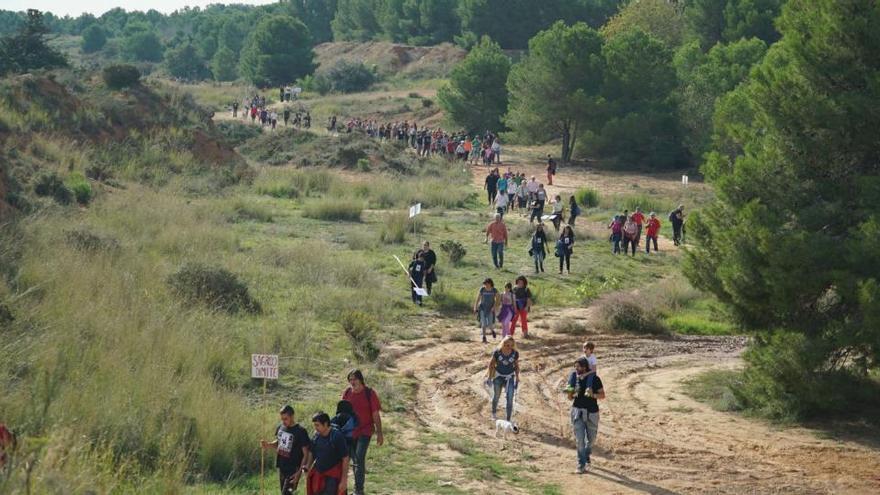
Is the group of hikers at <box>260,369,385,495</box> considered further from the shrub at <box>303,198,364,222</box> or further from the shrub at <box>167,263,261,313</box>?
the shrub at <box>303,198,364,222</box>

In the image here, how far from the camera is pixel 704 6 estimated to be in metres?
82.9

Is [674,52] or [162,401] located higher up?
[674,52]

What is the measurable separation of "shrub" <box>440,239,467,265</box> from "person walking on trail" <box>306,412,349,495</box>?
20.2 metres

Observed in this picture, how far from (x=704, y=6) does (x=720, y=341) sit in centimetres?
6107

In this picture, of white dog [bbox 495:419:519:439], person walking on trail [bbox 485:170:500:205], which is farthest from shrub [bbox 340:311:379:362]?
person walking on trail [bbox 485:170:500:205]

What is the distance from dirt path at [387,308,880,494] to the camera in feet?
51.2

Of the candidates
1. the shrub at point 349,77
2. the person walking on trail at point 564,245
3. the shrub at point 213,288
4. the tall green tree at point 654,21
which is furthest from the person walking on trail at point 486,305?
the shrub at point 349,77

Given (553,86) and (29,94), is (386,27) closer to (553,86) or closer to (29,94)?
(553,86)

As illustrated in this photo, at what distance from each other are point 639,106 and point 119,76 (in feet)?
84.8

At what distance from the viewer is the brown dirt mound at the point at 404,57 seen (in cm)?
11819

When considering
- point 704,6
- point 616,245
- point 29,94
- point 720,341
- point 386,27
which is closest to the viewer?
point 720,341

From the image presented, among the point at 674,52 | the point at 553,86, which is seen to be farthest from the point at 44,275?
the point at 674,52

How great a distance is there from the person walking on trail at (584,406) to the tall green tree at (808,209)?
161 inches

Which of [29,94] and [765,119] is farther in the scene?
[29,94]
